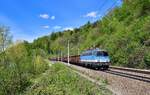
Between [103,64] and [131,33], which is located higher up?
[131,33]

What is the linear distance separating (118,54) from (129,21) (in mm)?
15958

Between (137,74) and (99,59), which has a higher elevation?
(99,59)

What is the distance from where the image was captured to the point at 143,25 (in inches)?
1770

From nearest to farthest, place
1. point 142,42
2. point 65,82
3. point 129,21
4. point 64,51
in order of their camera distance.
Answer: point 65,82
point 142,42
point 129,21
point 64,51

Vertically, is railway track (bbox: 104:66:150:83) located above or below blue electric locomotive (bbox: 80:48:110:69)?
below

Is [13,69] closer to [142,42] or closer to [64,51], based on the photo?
[142,42]

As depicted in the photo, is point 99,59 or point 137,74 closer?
point 137,74

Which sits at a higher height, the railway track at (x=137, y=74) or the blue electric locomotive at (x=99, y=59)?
the blue electric locomotive at (x=99, y=59)

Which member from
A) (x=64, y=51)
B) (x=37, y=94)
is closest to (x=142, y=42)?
(x=37, y=94)

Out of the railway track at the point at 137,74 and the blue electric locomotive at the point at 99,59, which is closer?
the railway track at the point at 137,74

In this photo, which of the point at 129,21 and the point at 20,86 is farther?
the point at 129,21

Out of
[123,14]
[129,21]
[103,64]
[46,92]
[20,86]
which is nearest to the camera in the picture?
[46,92]

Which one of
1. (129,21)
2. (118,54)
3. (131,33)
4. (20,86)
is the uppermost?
(129,21)

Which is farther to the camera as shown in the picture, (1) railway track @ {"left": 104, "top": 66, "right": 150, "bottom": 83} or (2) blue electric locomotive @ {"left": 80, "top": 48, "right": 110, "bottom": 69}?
(2) blue electric locomotive @ {"left": 80, "top": 48, "right": 110, "bottom": 69}
